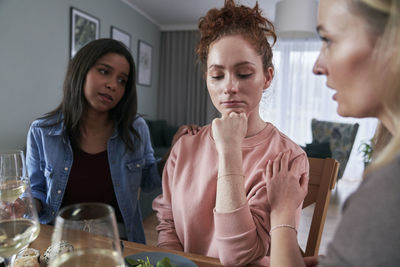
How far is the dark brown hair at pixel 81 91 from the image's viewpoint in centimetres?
140

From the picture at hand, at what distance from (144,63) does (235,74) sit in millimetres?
5054

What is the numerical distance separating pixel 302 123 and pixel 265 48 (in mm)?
5406

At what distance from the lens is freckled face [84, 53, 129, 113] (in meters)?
1.40

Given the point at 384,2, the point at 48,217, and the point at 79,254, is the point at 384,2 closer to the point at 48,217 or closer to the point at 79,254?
the point at 79,254

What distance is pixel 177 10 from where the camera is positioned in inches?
210

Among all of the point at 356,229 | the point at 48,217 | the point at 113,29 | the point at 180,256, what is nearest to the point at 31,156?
the point at 48,217

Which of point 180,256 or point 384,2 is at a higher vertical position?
point 384,2

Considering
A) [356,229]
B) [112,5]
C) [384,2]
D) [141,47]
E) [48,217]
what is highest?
[112,5]

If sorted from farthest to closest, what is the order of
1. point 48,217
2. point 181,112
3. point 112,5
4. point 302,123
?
1. point 181,112
2. point 302,123
3. point 112,5
4. point 48,217

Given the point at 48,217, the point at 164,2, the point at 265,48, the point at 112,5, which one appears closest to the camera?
the point at 265,48

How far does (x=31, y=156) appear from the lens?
1.44 m

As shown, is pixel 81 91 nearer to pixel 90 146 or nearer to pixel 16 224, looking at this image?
pixel 90 146

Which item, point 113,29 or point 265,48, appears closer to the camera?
point 265,48

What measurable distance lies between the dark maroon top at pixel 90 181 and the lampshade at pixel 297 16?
241cm
